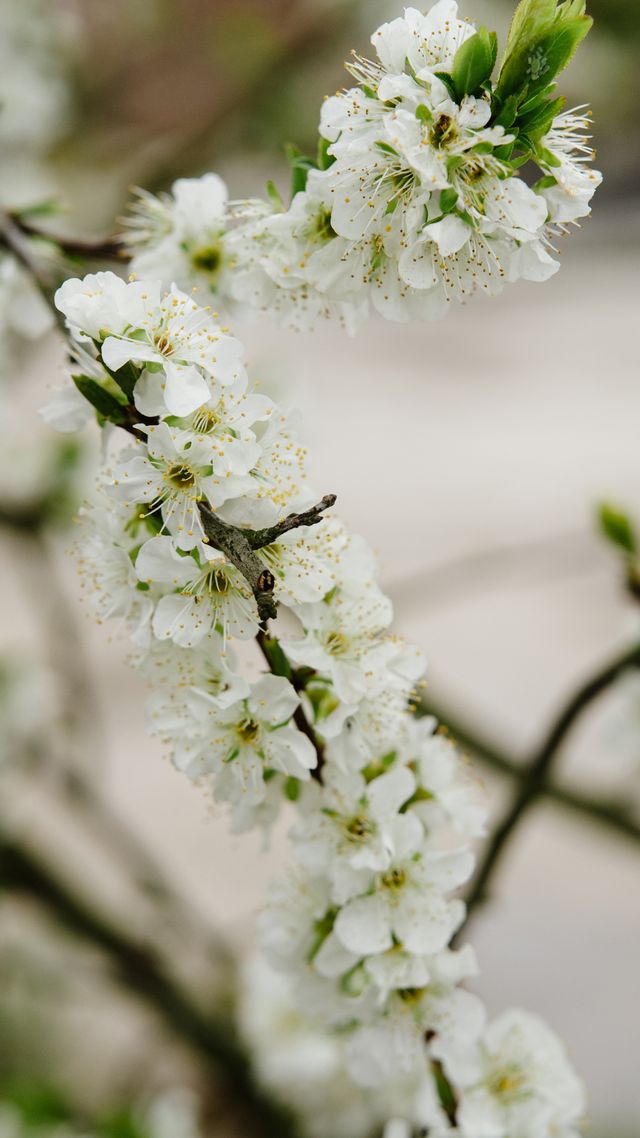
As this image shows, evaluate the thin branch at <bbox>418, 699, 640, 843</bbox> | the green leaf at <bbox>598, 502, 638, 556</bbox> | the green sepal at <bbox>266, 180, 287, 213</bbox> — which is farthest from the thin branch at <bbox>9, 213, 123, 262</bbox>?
the thin branch at <bbox>418, 699, 640, 843</bbox>

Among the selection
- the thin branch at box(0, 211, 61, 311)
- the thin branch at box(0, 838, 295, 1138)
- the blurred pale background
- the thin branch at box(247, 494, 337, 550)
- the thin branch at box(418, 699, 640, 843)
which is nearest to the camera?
the thin branch at box(247, 494, 337, 550)

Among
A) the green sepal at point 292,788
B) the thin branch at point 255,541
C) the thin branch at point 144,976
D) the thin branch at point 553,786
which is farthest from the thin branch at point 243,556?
the thin branch at point 144,976

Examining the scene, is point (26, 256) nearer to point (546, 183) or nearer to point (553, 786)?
point (546, 183)

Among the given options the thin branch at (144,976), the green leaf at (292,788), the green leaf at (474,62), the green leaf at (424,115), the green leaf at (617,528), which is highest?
the green leaf at (474,62)

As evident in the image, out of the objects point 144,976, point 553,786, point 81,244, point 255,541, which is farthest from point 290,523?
point 144,976

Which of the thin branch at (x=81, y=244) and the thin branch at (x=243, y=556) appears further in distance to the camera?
the thin branch at (x=81, y=244)

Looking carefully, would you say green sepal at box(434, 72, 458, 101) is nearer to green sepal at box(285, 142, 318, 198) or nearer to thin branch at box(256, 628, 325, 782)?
green sepal at box(285, 142, 318, 198)

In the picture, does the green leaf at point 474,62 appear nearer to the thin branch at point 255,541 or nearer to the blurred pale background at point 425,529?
the thin branch at point 255,541
